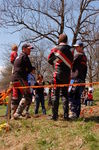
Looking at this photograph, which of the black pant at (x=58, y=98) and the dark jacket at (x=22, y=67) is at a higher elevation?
the dark jacket at (x=22, y=67)

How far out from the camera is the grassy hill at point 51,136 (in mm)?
4922

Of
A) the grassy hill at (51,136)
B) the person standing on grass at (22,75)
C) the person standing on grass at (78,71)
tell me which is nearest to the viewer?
the grassy hill at (51,136)

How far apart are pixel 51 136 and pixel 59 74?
6.22 feet

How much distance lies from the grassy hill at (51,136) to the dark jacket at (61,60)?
1.05m

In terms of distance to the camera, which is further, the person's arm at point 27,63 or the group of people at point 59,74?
the person's arm at point 27,63

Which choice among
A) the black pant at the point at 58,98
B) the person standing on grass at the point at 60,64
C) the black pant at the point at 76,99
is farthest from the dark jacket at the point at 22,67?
the black pant at the point at 76,99

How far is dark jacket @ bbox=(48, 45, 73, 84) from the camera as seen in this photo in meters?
6.88

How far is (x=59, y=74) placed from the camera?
6.93 metres

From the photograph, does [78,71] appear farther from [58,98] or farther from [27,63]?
[27,63]

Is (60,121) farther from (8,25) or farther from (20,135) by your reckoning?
(8,25)

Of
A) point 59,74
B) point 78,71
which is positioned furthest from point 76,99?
point 59,74

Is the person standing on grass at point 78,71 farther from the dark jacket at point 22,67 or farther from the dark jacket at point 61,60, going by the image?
the dark jacket at point 22,67

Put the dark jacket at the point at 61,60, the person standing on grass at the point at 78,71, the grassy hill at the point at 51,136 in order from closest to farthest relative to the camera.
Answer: the grassy hill at the point at 51,136 → the dark jacket at the point at 61,60 → the person standing on grass at the point at 78,71

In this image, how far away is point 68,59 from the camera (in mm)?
6988
